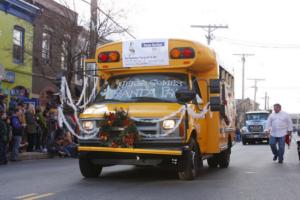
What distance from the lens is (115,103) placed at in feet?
33.8

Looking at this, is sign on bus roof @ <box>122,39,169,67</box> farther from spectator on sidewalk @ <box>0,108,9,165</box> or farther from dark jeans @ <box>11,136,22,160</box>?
dark jeans @ <box>11,136,22,160</box>

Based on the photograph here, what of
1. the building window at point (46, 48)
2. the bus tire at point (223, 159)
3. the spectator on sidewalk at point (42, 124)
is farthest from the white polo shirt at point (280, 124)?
the building window at point (46, 48)

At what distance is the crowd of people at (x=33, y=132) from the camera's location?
15547 mm

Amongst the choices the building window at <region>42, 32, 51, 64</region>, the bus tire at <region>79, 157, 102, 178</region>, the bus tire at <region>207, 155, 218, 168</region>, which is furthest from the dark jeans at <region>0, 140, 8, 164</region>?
the building window at <region>42, 32, 51, 64</region>

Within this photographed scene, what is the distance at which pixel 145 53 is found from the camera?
10.8m

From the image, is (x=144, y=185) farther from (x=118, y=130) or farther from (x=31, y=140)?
(x=31, y=140)

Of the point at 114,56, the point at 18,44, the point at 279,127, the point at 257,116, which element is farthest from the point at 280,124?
the point at 257,116

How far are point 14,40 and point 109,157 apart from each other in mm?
15982

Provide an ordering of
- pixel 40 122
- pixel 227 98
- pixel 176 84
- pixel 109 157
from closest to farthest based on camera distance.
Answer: pixel 109 157, pixel 176 84, pixel 227 98, pixel 40 122

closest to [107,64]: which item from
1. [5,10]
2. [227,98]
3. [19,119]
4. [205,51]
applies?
[205,51]

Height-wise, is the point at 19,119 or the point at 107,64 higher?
the point at 107,64

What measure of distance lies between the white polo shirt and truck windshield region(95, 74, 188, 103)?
18.6 feet

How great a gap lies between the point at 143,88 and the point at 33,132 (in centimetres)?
786

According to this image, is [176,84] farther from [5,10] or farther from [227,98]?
[5,10]
